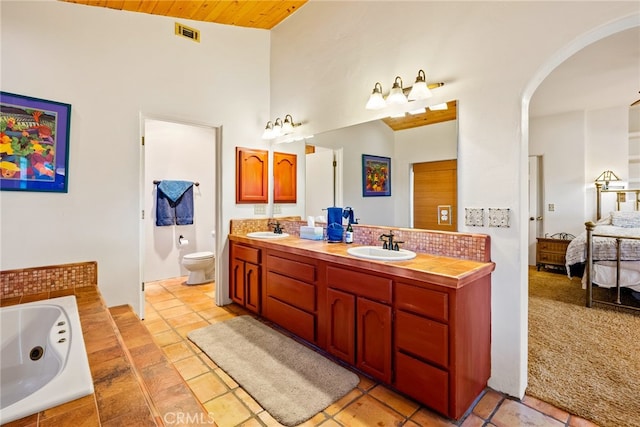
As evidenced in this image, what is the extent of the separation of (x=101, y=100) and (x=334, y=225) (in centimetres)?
231

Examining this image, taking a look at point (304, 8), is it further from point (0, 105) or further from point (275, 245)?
point (0, 105)

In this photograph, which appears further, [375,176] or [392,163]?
[375,176]

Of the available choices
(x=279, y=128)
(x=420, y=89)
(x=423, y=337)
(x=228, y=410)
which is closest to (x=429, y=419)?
(x=423, y=337)

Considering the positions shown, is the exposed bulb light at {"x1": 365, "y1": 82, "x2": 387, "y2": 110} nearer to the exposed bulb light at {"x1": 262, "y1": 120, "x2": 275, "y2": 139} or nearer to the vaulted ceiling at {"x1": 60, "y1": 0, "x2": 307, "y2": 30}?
the exposed bulb light at {"x1": 262, "y1": 120, "x2": 275, "y2": 139}

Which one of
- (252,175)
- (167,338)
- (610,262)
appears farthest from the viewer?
(252,175)

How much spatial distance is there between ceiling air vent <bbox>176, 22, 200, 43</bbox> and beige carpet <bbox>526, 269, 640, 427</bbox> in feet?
13.7

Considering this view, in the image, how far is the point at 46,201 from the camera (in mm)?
2328

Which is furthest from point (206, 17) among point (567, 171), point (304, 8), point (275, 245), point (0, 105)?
point (567, 171)

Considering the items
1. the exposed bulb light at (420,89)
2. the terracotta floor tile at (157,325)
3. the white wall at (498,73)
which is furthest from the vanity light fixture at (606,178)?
the terracotta floor tile at (157,325)

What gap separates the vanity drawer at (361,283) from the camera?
182 centimetres

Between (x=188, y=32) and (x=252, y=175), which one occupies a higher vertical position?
(x=188, y=32)

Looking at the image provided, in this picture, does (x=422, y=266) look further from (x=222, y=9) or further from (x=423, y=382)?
(x=222, y=9)

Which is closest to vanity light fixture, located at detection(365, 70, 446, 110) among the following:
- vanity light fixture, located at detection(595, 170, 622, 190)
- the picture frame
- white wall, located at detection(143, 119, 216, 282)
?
the picture frame

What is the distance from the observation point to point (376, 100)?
7.89 feet
